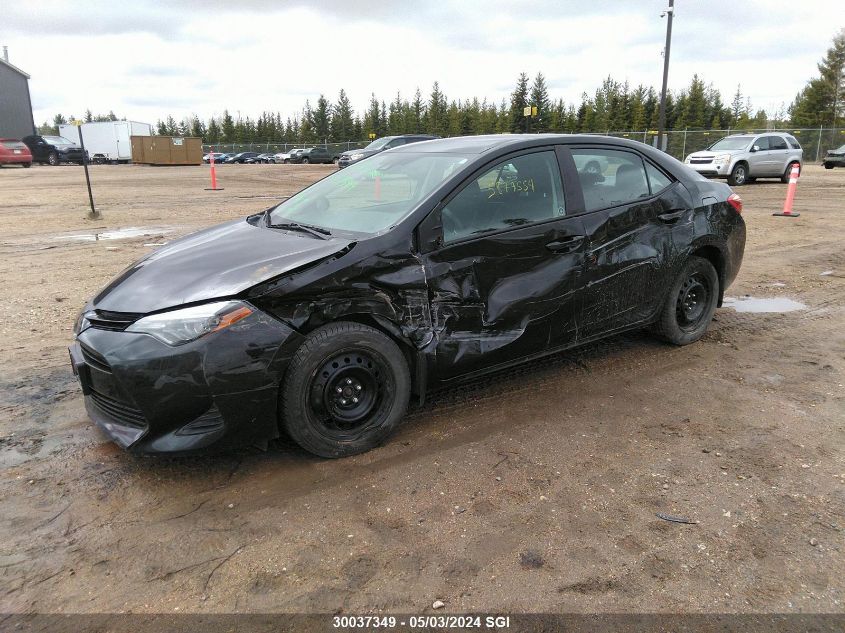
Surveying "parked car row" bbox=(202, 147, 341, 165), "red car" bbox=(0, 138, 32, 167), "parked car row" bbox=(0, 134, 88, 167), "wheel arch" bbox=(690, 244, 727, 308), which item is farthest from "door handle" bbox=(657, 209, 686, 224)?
"parked car row" bbox=(202, 147, 341, 165)

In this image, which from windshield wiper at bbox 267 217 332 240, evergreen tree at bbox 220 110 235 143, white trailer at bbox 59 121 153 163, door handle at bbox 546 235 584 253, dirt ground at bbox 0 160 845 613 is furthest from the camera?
evergreen tree at bbox 220 110 235 143

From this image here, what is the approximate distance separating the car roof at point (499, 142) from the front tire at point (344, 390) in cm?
149

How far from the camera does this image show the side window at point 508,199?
11.4ft

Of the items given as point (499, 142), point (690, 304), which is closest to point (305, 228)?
point (499, 142)

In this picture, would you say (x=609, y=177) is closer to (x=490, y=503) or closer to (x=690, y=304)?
(x=690, y=304)

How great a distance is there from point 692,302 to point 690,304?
3cm

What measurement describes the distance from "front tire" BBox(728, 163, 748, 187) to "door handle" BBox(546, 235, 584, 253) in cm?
1894

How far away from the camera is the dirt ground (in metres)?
2.30

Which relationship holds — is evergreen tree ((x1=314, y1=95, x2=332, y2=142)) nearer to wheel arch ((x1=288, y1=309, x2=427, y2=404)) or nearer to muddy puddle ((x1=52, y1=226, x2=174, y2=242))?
muddy puddle ((x1=52, y1=226, x2=174, y2=242))

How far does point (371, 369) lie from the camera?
3195 millimetres

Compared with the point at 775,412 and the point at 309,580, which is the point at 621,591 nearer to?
the point at 309,580

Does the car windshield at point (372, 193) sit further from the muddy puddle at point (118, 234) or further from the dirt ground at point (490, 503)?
the muddy puddle at point (118, 234)

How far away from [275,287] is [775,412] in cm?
312

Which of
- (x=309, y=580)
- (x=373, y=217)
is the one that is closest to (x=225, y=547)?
(x=309, y=580)
